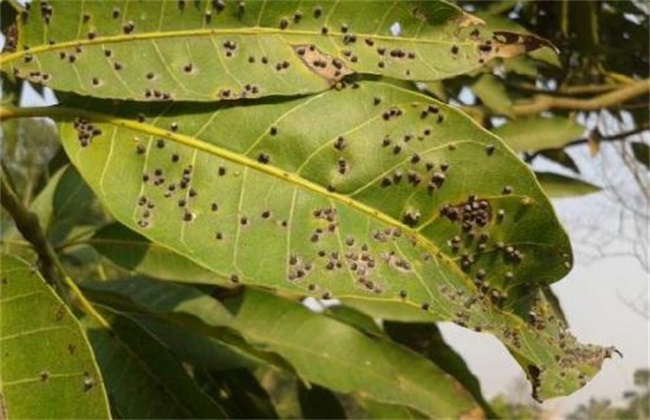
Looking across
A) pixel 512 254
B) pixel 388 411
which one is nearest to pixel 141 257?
pixel 388 411

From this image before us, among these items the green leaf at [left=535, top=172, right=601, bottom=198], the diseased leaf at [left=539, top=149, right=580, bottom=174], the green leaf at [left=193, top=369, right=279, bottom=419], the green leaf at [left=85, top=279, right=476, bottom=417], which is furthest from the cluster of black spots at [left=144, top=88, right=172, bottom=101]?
the diseased leaf at [left=539, top=149, right=580, bottom=174]

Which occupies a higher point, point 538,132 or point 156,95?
point 156,95

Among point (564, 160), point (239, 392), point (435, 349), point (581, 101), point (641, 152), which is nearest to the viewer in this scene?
point (239, 392)

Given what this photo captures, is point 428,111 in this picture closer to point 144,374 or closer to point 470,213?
point 470,213

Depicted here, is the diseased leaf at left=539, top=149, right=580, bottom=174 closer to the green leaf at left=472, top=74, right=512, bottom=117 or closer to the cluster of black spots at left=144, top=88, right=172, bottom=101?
the green leaf at left=472, top=74, right=512, bottom=117

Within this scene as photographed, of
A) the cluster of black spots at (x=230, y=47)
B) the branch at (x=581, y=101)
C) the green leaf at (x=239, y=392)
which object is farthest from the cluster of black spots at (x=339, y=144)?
the branch at (x=581, y=101)

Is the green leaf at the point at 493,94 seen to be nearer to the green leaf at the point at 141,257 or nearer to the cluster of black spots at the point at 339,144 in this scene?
the green leaf at the point at 141,257

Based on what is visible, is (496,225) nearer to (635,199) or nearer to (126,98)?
(126,98)
